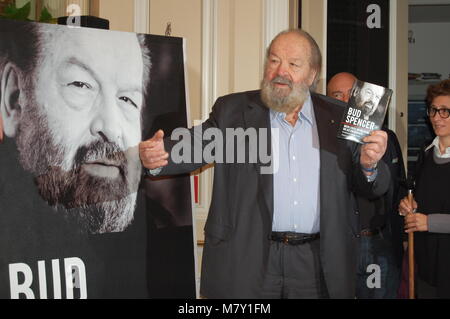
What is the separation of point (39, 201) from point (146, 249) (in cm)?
59

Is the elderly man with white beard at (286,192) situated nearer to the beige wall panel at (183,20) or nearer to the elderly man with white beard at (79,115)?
the elderly man with white beard at (79,115)

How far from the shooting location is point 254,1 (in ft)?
12.6

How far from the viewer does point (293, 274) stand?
229 cm

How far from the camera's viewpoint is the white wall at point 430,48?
7.16 m

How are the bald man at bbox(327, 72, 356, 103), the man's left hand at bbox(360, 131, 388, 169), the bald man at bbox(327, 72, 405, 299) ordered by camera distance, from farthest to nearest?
the bald man at bbox(327, 72, 356, 103) < the bald man at bbox(327, 72, 405, 299) < the man's left hand at bbox(360, 131, 388, 169)

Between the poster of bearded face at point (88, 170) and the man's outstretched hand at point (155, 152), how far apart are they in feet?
1.37

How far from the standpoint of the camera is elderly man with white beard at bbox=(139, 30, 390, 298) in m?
2.29

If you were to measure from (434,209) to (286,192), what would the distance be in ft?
3.44

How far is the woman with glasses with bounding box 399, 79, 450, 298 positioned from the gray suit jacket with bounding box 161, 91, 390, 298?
665 millimetres

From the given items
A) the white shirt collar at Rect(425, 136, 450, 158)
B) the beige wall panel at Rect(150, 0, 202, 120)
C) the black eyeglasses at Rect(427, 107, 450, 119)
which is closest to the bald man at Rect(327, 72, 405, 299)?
the white shirt collar at Rect(425, 136, 450, 158)

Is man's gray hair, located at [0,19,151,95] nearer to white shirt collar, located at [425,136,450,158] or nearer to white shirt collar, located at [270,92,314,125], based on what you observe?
white shirt collar, located at [270,92,314,125]
